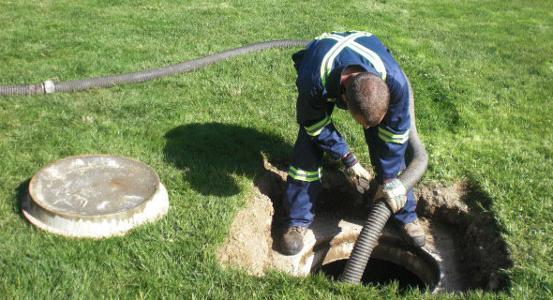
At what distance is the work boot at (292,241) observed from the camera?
466 cm

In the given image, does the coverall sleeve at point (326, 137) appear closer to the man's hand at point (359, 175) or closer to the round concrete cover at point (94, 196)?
the man's hand at point (359, 175)

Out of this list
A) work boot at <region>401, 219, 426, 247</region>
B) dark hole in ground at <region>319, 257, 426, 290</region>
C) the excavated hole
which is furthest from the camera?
dark hole in ground at <region>319, 257, 426, 290</region>

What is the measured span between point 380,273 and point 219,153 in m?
2.02

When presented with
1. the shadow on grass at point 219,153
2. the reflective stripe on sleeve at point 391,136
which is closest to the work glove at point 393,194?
the reflective stripe on sleeve at point 391,136

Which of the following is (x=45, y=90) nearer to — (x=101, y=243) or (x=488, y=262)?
(x=101, y=243)

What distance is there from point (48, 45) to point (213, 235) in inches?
203

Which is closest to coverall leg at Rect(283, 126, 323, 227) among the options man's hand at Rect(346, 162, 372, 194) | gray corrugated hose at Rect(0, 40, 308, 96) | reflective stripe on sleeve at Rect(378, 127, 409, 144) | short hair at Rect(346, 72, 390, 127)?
man's hand at Rect(346, 162, 372, 194)

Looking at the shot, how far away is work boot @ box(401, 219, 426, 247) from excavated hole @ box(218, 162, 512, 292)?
150mm

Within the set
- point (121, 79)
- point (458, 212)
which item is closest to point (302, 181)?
point (458, 212)

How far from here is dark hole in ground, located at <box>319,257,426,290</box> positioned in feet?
17.3

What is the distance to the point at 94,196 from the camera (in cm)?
413

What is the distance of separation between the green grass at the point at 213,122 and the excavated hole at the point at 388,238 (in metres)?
0.14

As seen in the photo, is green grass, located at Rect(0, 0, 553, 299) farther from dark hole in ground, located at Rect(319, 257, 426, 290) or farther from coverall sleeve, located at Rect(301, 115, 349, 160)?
dark hole in ground, located at Rect(319, 257, 426, 290)

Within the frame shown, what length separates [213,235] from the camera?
405 cm
